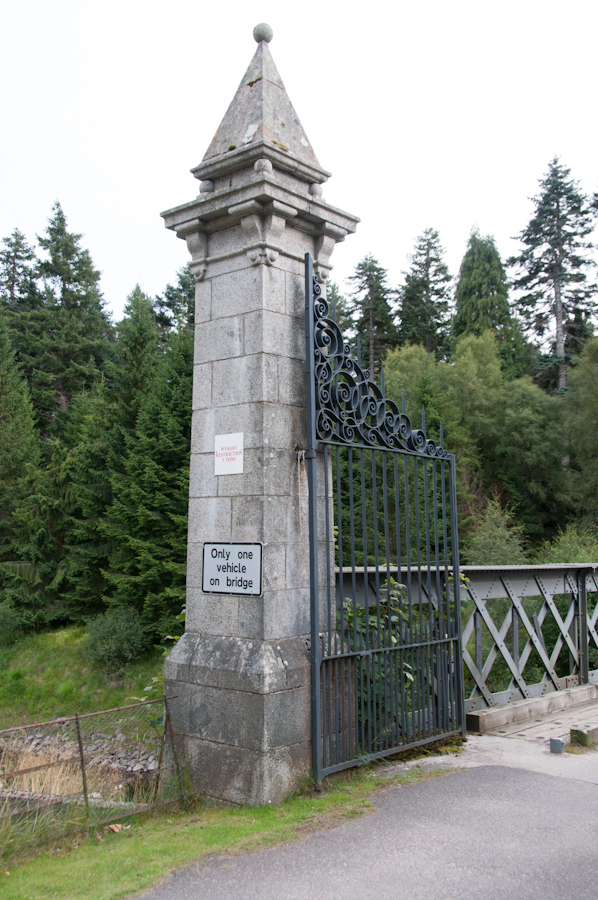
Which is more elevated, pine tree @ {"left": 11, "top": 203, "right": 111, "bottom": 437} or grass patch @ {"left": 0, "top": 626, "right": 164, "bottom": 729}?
pine tree @ {"left": 11, "top": 203, "right": 111, "bottom": 437}

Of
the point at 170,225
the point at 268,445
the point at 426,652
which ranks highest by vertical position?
the point at 170,225

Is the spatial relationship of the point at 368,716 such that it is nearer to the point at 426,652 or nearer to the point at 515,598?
the point at 426,652

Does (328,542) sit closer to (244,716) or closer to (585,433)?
(244,716)

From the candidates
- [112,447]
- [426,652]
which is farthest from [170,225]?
[112,447]

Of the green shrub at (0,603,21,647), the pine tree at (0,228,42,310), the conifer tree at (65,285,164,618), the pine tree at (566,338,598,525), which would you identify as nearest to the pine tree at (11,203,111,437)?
the pine tree at (0,228,42,310)

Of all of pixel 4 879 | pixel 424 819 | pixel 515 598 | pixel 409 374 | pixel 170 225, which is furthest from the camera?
pixel 409 374

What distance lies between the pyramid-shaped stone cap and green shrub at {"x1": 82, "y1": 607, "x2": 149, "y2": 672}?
17.6m

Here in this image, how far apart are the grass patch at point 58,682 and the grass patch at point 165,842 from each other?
16.5 meters

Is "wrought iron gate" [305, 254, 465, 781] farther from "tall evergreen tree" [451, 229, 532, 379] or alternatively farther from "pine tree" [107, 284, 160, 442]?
"tall evergreen tree" [451, 229, 532, 379]

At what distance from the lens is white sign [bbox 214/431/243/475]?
5.05 metres

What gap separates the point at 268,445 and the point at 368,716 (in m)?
2.07

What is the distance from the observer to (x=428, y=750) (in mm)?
5906

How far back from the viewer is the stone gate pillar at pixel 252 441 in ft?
15.5

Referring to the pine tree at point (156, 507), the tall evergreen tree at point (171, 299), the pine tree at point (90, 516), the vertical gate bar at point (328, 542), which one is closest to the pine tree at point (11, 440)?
the pine tree at point (90, 516)
